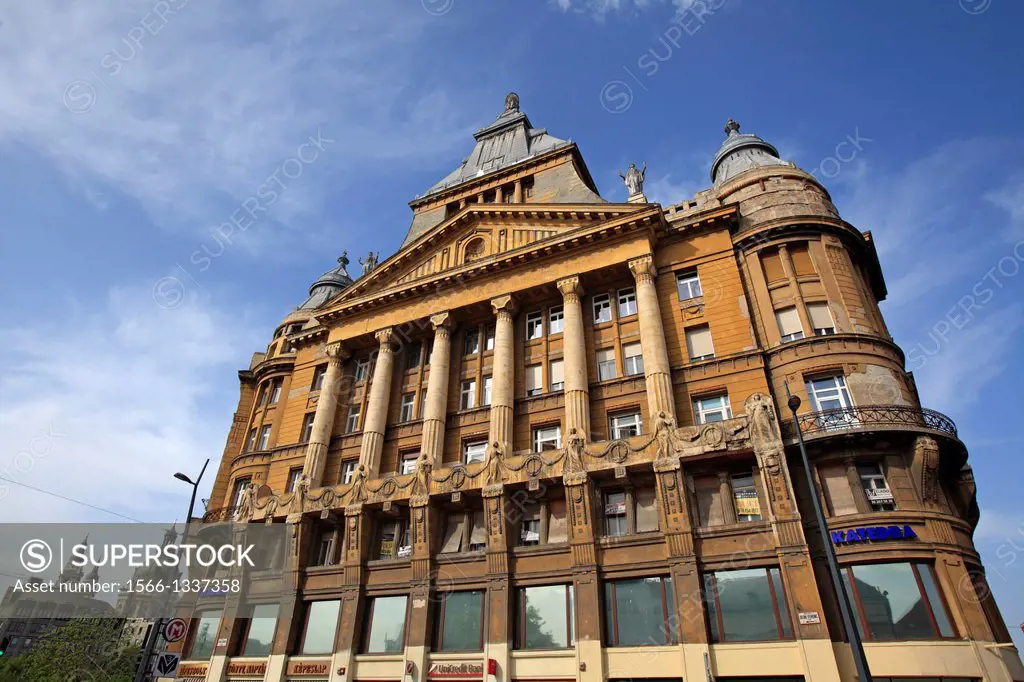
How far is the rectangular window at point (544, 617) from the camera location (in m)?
21.6

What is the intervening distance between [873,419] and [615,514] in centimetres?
1050

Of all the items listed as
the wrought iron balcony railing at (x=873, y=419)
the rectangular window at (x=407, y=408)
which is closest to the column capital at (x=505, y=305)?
the rectangular window at (x=407, y=408)

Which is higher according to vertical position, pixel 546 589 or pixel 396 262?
pixel 396 262

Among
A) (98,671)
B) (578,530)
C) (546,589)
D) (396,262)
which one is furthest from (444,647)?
(98,671)

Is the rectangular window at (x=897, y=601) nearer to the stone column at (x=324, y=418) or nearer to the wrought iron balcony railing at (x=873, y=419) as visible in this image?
the wrought iron balcony railing at (x=873, y=419)

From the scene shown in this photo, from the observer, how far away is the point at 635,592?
2123 centimetres

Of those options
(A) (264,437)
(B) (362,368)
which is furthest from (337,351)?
(A) (264,437)

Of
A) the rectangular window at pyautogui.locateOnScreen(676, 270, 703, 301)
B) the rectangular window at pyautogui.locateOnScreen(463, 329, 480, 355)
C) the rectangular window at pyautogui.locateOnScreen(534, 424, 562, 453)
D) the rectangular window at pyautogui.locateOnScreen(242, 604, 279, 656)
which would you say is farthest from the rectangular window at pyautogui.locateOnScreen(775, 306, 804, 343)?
the rectangular window at pyautogui.locateOnScreen(242, 604, 279, 656)

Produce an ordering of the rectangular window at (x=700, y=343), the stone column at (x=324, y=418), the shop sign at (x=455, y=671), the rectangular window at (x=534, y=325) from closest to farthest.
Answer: the shop sign at (x=455, y=671) → the rectangular window at (x=700, y=343) → the rectangular window at (x=534, y=325) → the stone column at (x=324, y=418)

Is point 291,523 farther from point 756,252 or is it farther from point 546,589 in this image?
point 756,252

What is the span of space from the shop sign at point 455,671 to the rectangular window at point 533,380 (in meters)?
12.4

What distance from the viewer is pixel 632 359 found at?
27406mm

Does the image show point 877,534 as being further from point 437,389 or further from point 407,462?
point 407,462

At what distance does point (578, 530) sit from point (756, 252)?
15929mm
